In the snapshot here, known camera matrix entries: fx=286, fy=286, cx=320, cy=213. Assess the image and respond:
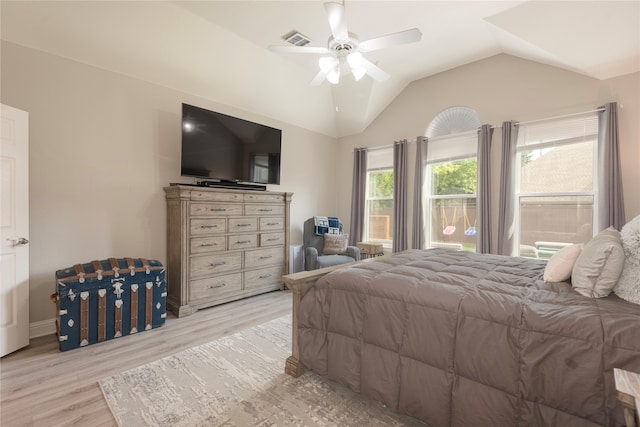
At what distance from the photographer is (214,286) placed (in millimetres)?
3490

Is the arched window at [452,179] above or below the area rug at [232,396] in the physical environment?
above

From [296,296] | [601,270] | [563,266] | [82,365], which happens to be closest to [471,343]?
[601,270]

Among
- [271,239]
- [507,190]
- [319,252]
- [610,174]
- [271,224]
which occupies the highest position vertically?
[610,174]

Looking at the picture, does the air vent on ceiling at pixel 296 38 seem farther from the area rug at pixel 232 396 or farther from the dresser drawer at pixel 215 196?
the area rug at pixel 232 396

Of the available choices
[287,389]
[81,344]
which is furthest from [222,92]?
[287,389]

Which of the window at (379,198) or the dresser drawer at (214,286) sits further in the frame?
the window at (379,198)

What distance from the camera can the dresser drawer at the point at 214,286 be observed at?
332cm

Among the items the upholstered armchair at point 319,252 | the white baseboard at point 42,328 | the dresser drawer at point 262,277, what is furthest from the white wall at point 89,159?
the upholstered armchair at point 319,252

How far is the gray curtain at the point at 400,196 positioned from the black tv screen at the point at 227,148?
6.51 feet

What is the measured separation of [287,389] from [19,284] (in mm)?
2413

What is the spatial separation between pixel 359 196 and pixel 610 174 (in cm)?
334

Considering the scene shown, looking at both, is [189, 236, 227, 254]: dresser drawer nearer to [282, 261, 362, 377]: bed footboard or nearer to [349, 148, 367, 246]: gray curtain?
[282, 261, 362, 377]: bed footboard

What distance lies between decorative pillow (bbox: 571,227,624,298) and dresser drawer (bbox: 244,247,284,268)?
10.9 feet

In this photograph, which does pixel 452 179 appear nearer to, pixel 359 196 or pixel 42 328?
pixel 359 196
